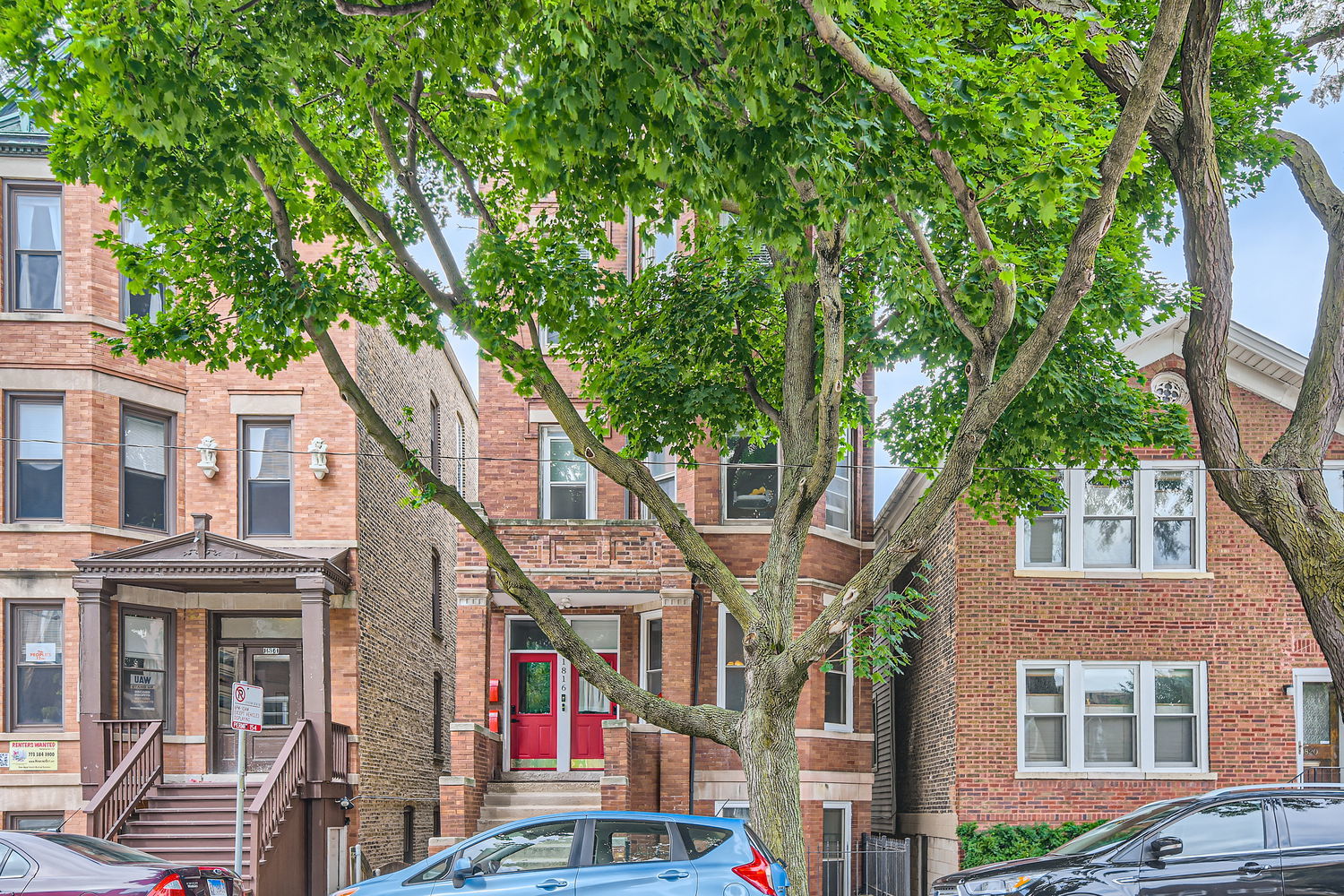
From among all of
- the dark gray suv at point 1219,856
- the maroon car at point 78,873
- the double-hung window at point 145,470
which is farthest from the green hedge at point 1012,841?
the double-hung window at point 145,470

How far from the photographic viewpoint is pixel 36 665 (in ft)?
62.2

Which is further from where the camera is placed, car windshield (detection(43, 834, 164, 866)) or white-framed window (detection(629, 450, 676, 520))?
white-framed window (detection(629, 450, 676, 520))

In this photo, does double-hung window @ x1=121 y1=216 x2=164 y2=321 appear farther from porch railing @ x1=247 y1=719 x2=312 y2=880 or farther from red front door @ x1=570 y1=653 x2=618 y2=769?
red front door @ x1=570 y1=653 x2=618 y2=769

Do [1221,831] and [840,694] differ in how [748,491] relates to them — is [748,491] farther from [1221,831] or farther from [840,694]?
[1221,831]

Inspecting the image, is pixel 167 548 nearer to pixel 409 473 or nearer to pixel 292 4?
pixel 409 473

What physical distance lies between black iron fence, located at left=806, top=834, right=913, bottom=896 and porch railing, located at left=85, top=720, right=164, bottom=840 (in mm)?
9821

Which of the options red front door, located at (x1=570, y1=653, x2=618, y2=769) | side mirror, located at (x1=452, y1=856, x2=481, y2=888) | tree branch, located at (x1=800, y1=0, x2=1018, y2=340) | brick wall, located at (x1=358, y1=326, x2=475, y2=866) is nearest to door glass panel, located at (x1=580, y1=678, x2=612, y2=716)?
red front door, located at (x1=570, y1=653, x2=618, y2=769)

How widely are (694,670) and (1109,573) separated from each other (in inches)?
257

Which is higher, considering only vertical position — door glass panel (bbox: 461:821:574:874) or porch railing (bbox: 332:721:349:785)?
door glass panel (bbox: 461:821:574:874)

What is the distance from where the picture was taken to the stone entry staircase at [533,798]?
18.8 meters

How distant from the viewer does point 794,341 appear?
1333 cm

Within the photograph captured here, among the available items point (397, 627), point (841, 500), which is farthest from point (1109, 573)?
point (397, 627)

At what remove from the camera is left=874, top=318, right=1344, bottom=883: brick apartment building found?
18.3 metres

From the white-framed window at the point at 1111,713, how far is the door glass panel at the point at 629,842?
9550mm
